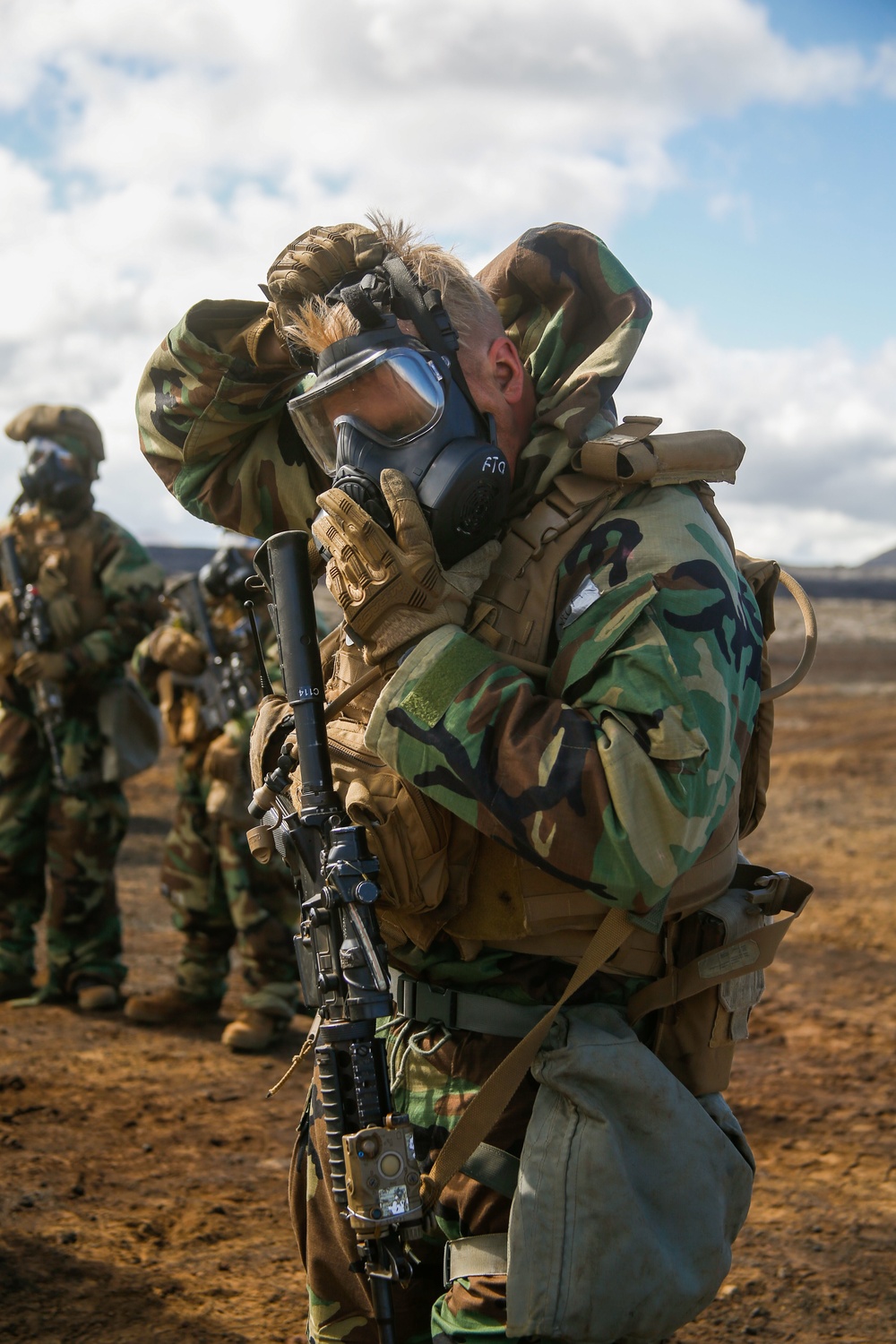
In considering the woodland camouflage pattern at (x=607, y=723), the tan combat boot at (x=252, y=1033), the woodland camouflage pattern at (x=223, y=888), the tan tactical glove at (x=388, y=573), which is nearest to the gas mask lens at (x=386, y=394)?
the tan tactical glove at (x=388, y=573)

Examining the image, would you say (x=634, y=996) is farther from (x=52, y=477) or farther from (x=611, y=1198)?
(x=52, y=477)

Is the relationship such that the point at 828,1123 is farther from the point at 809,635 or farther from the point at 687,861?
the point at 687,861

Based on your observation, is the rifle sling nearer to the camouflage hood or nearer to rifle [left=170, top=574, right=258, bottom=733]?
the camouflage hood

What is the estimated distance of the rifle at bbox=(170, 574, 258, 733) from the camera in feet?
22.0

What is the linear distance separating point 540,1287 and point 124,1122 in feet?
12.2

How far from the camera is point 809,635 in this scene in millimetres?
2615

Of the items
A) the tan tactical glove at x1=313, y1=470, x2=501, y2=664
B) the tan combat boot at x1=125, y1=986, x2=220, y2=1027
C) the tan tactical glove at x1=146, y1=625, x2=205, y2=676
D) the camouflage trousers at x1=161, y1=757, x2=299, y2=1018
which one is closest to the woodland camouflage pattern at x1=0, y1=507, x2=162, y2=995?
the tan tactical glove at x1=146, y1=625, x2=205, y2=676

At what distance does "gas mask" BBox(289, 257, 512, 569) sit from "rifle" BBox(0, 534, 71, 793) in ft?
15.9

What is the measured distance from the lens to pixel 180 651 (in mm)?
6801

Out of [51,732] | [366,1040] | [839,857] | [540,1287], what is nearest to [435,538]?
[366,1040]

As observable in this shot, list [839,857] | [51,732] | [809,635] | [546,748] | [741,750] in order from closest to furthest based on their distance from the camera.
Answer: [546,748] → [741,750] → [809,635] → [51,732] → [839,857]

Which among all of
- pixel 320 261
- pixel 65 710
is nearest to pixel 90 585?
pixel 65 710

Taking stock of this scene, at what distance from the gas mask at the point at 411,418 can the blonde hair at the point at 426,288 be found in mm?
37

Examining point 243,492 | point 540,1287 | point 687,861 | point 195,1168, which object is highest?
point 243,492
